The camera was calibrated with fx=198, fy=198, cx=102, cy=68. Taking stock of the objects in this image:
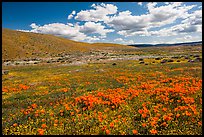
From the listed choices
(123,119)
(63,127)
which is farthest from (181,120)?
(63,127)

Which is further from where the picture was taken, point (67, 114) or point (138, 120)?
point (67, 114)

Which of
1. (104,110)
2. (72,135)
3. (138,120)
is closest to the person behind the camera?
(72,135)

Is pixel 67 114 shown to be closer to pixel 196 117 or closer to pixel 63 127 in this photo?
pixel 63 127

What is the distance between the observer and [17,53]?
91875 millimetres

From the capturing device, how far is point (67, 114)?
9.66m

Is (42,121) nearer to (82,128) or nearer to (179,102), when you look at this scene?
(82,128)

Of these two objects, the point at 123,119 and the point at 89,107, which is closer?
the point at 123,119

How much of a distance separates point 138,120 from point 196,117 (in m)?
2.39

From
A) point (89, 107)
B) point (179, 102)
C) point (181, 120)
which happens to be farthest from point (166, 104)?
point (89, 107)

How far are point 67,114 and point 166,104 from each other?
5030mm

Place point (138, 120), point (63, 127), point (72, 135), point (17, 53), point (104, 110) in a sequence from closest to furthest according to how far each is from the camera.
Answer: point (72, 135), point (63, 127), point (138, 120), point (104, 110), point (17, 53)

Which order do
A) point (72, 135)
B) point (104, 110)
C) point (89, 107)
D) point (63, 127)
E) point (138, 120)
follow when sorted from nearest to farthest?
1. point (72, 135)
2. point (63, 127)
3. point (138, 120)
4. point (104, 110)
5. point (89, 107)

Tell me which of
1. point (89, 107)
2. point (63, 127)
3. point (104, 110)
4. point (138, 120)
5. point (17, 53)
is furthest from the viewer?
point (17, 53)

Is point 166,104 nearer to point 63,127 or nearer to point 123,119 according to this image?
point 123,119
